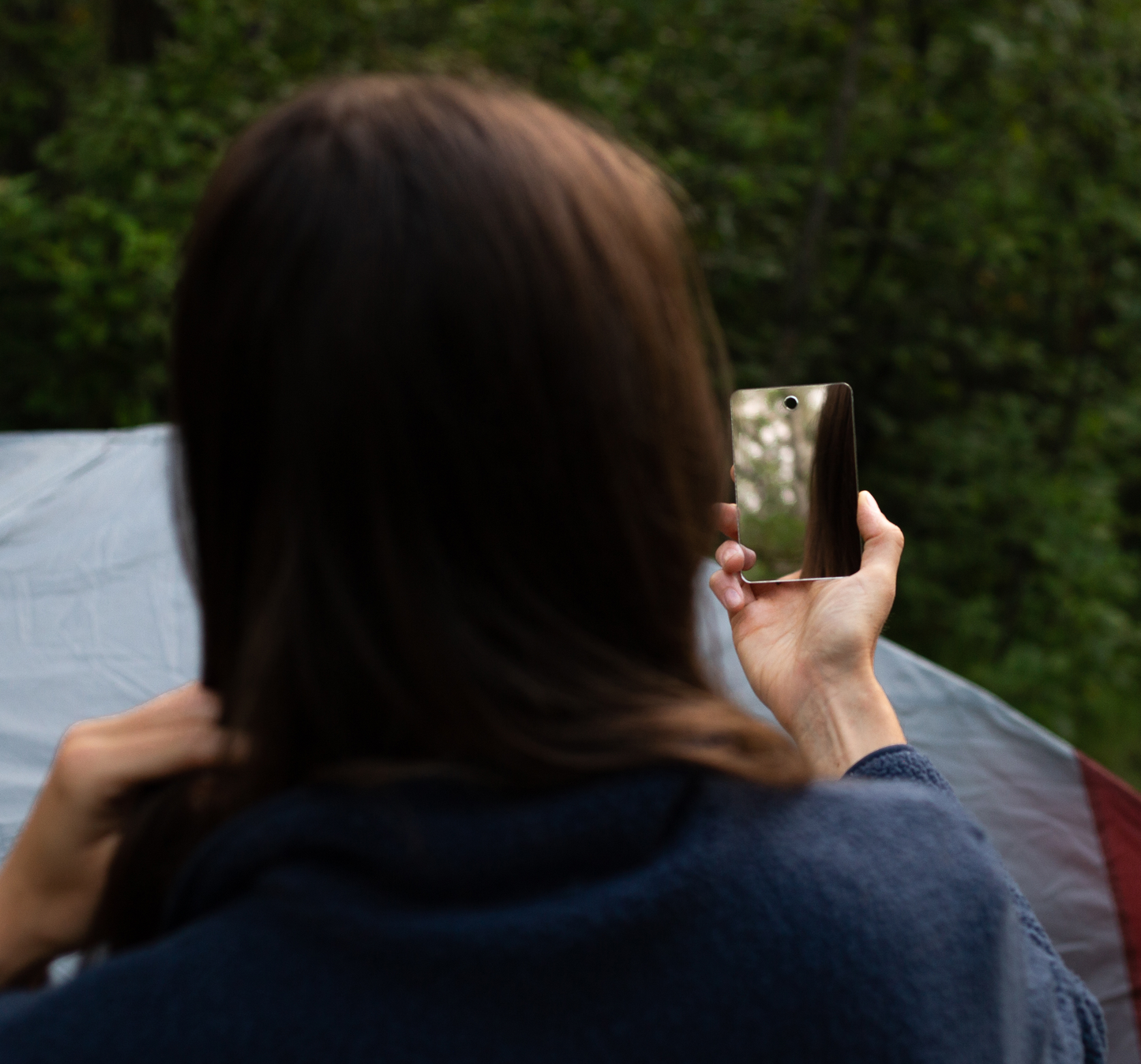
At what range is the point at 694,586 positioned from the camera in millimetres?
670

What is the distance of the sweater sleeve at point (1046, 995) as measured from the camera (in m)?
0.74

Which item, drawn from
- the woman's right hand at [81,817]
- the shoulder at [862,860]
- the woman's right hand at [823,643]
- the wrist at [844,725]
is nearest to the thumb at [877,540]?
the woman's right hand at [823,643]

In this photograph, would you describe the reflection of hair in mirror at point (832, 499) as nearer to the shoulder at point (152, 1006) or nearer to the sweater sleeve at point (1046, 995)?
the sweater sleeve at point (1046, 995)

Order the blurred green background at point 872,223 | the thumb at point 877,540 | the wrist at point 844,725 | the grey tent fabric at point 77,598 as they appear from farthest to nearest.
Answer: the blurred green background at point 872,223 → the grey tent fabric at point 77,598 → the thumb at point 877,540 → the wrist at point 844,725

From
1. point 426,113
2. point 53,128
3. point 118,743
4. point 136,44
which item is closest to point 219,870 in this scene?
point 118,743

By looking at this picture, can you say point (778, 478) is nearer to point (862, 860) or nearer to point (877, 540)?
point (877, 540)

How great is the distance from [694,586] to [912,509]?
10.7ft

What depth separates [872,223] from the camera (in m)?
3.57

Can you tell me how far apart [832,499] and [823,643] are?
19 cm

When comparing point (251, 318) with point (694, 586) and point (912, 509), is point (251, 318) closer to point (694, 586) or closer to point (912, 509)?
point (694, 586)

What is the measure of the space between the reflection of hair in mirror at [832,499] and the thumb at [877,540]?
0.04 ft

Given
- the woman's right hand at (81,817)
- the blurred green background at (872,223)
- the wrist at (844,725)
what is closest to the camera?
the woman's right hand at (81,817)

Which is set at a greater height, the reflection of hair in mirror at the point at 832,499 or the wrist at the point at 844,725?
the reflection of hair in mirror at the point at 832,499

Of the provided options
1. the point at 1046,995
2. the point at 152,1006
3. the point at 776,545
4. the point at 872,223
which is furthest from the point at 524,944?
the point at 872,223
